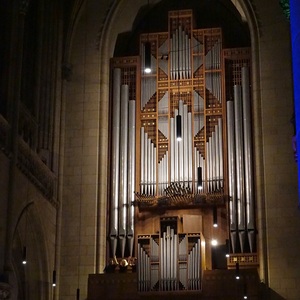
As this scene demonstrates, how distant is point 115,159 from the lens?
76.7 ft

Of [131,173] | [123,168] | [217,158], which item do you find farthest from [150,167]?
[217,158]

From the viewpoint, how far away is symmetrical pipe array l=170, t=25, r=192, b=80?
23.9m

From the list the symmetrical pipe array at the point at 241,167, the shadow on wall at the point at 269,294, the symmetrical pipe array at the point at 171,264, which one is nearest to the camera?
the symmetrical pipe array at the point at 171,264

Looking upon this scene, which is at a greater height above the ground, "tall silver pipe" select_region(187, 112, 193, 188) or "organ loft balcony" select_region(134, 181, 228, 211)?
"tall silver pipe" select_region(187, 112, 193, 188)

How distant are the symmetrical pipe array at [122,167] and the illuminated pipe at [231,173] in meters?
2.87

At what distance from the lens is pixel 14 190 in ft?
62.9

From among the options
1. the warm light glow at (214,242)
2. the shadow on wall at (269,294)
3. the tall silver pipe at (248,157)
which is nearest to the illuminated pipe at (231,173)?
the tall silver pipe at (248,157)

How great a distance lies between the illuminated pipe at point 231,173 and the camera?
2202 cm

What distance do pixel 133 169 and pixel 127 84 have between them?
9.26 ft

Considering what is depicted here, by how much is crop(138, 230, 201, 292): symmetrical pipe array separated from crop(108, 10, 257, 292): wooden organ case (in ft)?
0.19

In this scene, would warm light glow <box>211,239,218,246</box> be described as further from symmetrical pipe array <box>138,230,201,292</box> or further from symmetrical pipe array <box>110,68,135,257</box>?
symmetrical pipe array <box>110,68,135,257</box>

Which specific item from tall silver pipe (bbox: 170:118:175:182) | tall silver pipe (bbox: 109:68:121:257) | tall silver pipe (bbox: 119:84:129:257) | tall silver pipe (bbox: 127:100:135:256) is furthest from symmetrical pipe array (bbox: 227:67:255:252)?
tall silver pipe (bbox: 109:68:121:257)

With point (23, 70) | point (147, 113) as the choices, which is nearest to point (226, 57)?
point (147, 113)

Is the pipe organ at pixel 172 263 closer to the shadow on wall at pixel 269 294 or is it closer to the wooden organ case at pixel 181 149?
the wooden organ case at pixel 181 149
